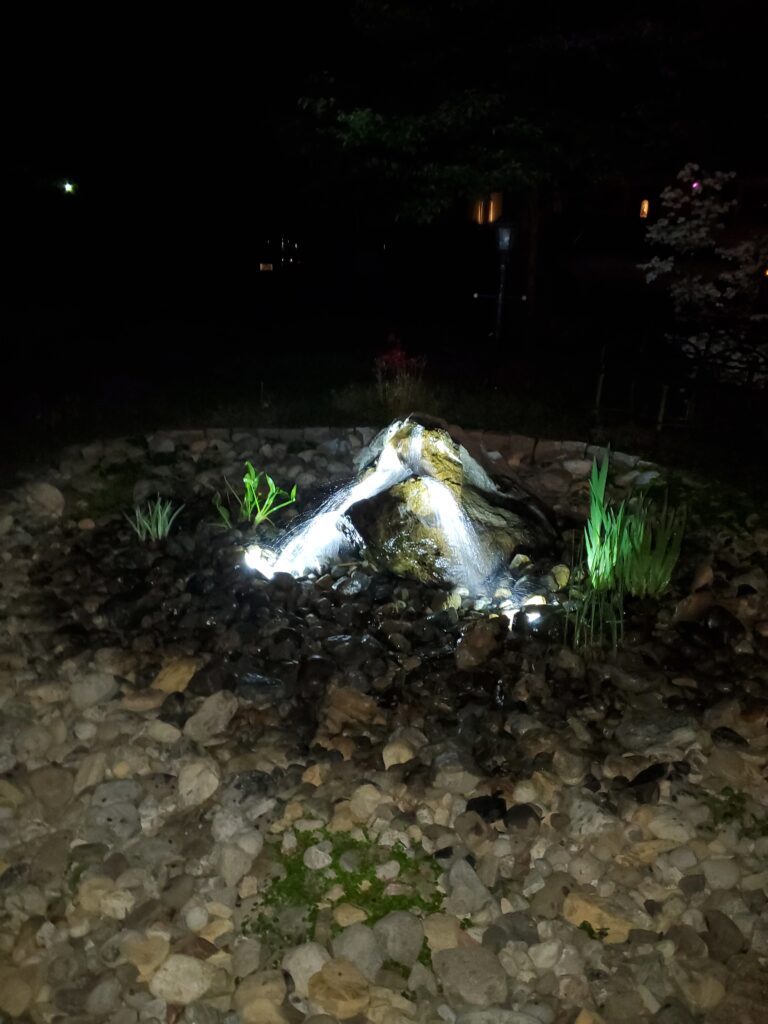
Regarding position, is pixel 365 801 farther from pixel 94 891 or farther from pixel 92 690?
pixel 92 690

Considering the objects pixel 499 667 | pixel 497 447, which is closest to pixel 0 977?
pixel 499 667

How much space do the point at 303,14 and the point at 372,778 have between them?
29.8ft

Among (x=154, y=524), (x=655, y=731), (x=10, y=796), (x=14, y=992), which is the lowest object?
(x=14, y=992)

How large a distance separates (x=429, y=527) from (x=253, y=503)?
1060 millimetres

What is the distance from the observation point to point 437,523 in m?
3.72

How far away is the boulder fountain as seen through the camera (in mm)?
3713

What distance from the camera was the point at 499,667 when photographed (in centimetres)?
314

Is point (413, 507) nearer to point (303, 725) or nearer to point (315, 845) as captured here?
point (303, 725)

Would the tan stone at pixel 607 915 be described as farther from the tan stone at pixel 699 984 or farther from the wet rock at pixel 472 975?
the wet rock at pixel 472 975

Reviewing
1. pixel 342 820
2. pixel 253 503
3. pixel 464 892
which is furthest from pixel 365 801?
pixel 253 503

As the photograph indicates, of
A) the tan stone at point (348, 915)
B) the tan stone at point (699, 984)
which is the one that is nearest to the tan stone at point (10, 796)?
the tan stone at point (348, 915)

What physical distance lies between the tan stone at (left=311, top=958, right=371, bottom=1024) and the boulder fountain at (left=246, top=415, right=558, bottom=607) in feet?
6.15

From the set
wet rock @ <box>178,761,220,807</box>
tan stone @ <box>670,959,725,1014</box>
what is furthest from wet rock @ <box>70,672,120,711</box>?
tan stone @ <box>670,959,725,1014</box>

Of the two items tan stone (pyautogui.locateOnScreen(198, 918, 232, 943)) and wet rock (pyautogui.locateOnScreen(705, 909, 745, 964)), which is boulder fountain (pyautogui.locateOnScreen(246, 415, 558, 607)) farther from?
tan stone (pyautogui.locateOnScreen(198, 918, 232, 943))
